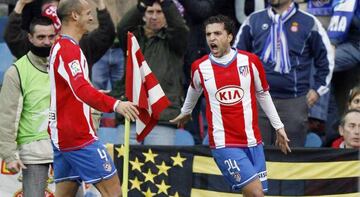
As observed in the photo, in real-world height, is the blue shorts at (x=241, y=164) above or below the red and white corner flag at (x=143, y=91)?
below

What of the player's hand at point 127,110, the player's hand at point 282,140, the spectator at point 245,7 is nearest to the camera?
the player's hand at point 127,110

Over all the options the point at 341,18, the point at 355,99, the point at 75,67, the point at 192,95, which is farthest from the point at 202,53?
the point at 75,67

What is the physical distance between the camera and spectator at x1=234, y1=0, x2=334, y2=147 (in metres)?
11.4

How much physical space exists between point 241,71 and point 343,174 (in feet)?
5.44

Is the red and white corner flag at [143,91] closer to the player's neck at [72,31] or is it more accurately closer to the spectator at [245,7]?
the player's neck at [72,31]

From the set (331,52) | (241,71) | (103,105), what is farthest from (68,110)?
(331,52)

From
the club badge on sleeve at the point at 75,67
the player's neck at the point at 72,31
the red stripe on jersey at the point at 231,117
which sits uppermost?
the player's neck at the point at 72,31

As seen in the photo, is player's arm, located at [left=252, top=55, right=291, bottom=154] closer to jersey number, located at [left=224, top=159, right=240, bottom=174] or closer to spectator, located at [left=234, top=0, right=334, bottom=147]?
jersey number, located at [left=224, top=159, right=240, bottom=174]

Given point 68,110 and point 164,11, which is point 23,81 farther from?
point 164,11

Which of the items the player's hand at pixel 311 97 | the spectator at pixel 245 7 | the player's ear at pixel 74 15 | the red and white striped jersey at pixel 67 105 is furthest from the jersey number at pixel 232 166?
the spectator at pixel 245 7

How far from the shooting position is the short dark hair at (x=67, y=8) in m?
8.59

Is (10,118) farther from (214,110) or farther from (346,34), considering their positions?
(346,34)

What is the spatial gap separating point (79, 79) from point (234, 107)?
2.02 metres

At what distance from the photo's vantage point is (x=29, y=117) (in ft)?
30.5
